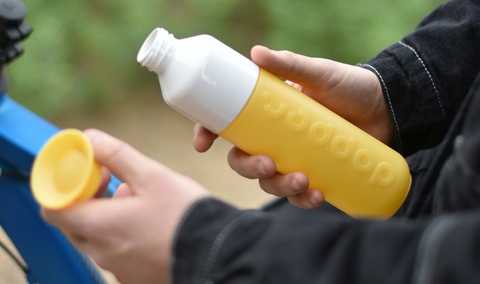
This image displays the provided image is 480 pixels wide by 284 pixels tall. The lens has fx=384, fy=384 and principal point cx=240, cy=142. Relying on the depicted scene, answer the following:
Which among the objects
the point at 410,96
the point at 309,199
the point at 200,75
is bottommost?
the point at 309,199

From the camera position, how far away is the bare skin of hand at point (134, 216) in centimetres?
37

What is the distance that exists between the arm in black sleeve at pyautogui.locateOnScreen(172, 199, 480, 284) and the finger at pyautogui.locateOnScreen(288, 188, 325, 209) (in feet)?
0.73

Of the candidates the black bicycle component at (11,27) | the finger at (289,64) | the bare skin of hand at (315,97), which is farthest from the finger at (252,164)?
the black bicycle component at (11,27)

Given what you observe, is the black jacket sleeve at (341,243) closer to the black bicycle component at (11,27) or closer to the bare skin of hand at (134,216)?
the bare skin of hand at (134,216)

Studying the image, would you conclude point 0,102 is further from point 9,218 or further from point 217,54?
point 217,54

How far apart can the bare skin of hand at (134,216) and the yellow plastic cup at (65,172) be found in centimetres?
1

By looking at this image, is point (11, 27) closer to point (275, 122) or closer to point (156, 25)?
point (275, 122)

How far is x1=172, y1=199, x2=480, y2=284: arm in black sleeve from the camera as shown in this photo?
27cm

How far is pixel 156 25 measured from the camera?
5.43 ft

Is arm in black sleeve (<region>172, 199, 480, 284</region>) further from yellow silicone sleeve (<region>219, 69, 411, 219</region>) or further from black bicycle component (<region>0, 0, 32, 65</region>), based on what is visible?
black bicycle component (<region>0, 0, 32, 65</region>)

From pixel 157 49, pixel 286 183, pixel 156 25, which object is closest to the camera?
pixel 157 49

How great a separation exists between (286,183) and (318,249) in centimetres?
25

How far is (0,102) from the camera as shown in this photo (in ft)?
1.90

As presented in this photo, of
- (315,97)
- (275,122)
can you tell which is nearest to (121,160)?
(275,122)
